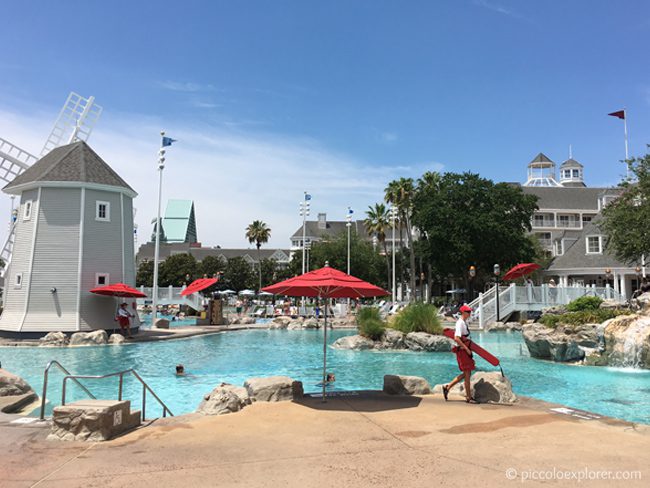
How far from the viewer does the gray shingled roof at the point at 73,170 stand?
2677cm

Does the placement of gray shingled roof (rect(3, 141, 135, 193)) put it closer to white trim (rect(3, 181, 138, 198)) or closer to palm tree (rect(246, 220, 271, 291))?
white trim (rect(3, 181, 138, 198))

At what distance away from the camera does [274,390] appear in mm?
9625

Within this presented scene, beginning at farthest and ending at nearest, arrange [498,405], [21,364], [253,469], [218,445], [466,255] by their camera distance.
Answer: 1. [466,255]
2. [21,364]
3. [498,405]
4. [218,445]
5. [253,469]

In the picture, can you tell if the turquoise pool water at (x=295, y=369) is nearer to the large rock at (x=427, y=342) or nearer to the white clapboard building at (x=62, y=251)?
the large rock at (x=427, y=342)

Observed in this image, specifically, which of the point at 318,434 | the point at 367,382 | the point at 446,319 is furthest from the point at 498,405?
the point at 446,319

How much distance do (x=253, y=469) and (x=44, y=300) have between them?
79.8 ft

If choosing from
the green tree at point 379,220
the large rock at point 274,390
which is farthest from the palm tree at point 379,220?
the large rock at point 274,390

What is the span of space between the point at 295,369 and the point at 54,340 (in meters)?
13.1

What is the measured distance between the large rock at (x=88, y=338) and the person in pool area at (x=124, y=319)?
1867mm

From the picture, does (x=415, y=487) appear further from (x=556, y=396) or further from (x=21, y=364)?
(x=21, y=364)

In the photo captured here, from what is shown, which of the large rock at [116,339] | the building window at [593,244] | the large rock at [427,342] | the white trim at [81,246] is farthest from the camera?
the building window at [593,244]

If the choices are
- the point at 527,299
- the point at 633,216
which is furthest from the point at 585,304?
the point at 527,299

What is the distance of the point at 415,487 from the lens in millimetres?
5035

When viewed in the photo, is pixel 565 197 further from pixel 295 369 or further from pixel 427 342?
pixel 295 369
